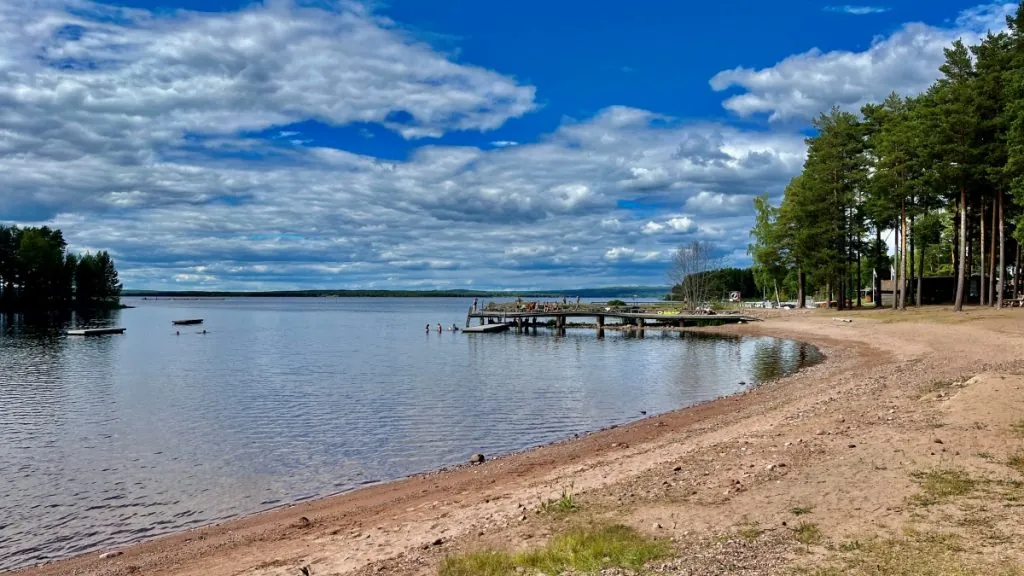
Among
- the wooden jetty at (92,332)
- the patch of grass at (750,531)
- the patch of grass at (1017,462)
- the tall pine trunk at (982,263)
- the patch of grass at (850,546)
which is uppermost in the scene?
the tall pine trunk at (982,263)

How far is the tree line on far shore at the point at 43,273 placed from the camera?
12094cm

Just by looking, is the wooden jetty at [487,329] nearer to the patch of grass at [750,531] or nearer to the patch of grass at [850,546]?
the patch of grass at [750,531]

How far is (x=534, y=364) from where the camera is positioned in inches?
1597

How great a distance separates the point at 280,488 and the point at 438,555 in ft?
26.6

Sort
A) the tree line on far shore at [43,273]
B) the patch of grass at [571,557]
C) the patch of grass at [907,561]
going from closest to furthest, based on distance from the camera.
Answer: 1. the patch of grass at [907,561]
2. the patch of grass at [571,557]
3. the tree line on far shore at [43,273]

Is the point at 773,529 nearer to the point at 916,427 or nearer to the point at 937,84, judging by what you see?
the point at 916,427

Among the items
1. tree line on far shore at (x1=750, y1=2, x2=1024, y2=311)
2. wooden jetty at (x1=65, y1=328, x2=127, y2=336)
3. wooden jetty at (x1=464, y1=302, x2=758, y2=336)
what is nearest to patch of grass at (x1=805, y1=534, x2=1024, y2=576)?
tree line on far shore at (x1=750, y1=2, x2=1024, y2=311)

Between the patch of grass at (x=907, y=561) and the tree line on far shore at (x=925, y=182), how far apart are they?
110ft

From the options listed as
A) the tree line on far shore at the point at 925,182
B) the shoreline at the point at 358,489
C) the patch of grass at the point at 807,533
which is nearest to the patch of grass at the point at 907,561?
the patch of grass at the point at 807,533

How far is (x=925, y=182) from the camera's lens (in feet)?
142

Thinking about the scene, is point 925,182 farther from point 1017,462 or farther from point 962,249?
point 1017,462

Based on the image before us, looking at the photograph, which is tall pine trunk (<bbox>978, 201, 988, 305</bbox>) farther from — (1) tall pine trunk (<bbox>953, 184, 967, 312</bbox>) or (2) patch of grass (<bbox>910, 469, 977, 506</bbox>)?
(2) patch of grass (<bbox>910, 469, 977, 506</bbox>)

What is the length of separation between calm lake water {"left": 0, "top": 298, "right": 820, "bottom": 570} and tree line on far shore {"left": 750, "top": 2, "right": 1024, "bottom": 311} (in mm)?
12840

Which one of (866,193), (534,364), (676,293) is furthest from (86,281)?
(866,193)
